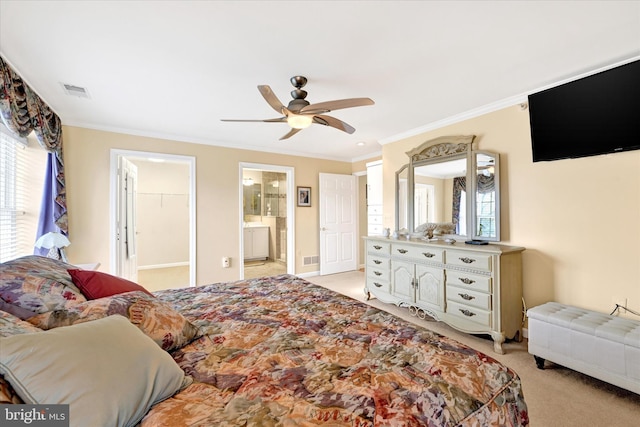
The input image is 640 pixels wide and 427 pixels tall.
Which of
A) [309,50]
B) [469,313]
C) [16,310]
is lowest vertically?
[469,313]

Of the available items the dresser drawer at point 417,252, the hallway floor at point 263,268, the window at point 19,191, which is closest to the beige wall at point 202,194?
the window at point 19,191

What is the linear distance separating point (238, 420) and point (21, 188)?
139 inches

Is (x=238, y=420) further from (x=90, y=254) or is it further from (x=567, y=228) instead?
(x=90, y=254)

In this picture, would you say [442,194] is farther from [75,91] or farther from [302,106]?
[75,91]

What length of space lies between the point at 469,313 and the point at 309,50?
9.14 ft

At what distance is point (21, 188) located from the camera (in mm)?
2777

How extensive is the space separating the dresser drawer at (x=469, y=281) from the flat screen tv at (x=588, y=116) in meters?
1.28

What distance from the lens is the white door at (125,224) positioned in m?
3.81

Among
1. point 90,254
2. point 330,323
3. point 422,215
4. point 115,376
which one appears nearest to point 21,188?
point 90,254

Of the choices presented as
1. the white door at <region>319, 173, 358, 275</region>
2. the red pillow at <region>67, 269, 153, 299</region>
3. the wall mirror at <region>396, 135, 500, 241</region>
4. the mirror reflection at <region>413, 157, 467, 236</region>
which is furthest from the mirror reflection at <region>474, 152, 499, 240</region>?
the red pillow at <region>67, 269, 153, 299</region>

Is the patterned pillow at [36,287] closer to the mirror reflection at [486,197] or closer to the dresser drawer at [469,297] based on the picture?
the dresser drawer at [469,297]

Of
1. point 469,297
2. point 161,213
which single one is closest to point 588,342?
point 469,297

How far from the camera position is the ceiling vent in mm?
2594

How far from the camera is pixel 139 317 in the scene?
1.19m
